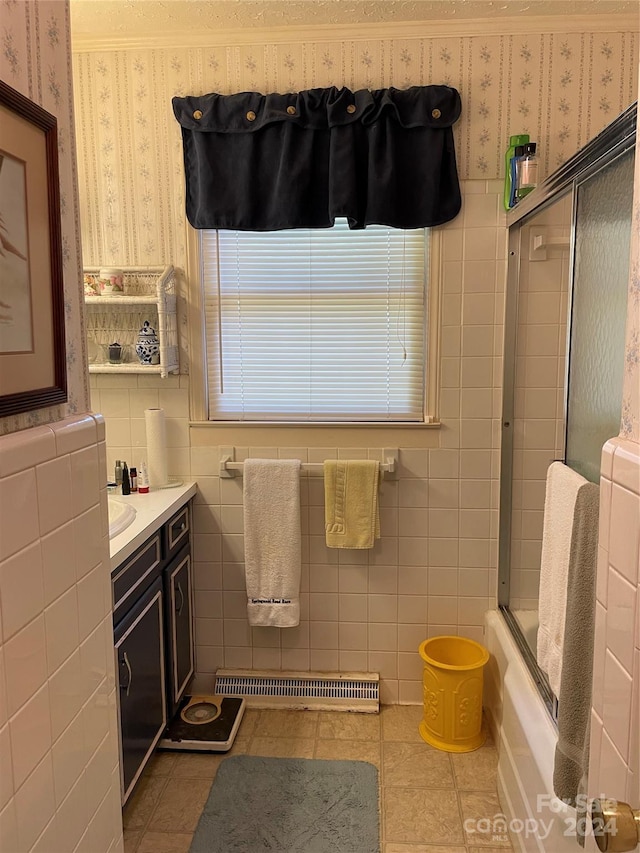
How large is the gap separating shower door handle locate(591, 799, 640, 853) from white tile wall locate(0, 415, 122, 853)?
79 cm

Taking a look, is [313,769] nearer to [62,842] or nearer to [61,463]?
[62,842]

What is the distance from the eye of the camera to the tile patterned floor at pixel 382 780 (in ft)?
6.49

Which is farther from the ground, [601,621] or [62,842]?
[601,621]

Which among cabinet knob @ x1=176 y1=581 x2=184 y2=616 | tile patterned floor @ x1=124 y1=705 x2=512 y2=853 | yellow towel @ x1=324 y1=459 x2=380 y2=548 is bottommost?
tile patterned floor @ x1=124 y1=705 x2=512 y2=853

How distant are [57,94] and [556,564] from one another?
1566 millimetres

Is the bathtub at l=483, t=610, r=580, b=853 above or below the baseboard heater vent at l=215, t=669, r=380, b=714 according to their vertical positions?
above

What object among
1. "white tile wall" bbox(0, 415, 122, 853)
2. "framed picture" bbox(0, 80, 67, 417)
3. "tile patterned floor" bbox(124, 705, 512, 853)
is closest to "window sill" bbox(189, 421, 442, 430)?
"tile patterned floor" bbox(124, 705, 512, 853)

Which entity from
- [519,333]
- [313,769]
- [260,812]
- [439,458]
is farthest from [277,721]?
[519,333]

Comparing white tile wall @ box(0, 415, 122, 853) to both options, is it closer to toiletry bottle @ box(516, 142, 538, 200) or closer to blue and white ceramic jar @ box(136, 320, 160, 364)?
blue and white ceramic jar @ box(136, 320, 160, 364)

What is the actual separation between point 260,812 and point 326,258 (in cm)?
200

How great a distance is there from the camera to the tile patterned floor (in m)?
1.98

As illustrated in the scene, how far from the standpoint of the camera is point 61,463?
1100mm

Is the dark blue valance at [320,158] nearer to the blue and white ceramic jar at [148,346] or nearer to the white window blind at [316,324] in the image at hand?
the white window blind at [316,324]

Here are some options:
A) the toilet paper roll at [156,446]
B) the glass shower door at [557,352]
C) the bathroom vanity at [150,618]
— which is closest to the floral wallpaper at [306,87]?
the glass shower door at [557,352]
